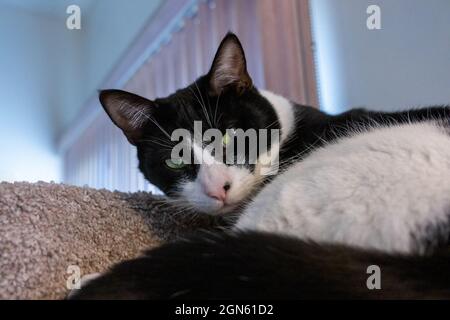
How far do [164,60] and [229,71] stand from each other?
158 cm

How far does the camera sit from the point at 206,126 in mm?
938

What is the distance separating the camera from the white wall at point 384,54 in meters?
1.12

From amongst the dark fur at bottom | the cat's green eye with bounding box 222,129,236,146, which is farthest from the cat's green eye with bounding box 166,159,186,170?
the dark fur at bottom

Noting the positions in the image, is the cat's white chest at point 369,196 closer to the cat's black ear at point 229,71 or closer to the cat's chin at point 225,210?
the cat's chin at point 225,210

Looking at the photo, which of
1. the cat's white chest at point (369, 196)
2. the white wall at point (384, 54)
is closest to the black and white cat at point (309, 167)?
the cat's white chest at point (369, 196)

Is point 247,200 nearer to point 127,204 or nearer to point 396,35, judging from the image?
point 127,204

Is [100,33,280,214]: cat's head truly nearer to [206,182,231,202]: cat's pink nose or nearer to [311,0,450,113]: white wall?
[206,182,231,202]: cat's pink nose

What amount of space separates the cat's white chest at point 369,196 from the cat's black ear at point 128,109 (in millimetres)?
438

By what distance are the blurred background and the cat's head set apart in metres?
0.48

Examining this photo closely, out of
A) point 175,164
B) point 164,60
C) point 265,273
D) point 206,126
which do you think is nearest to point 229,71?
point 206,126

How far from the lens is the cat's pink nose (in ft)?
2.77

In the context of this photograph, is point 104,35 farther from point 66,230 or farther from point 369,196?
point 369,196

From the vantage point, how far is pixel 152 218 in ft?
2.88
